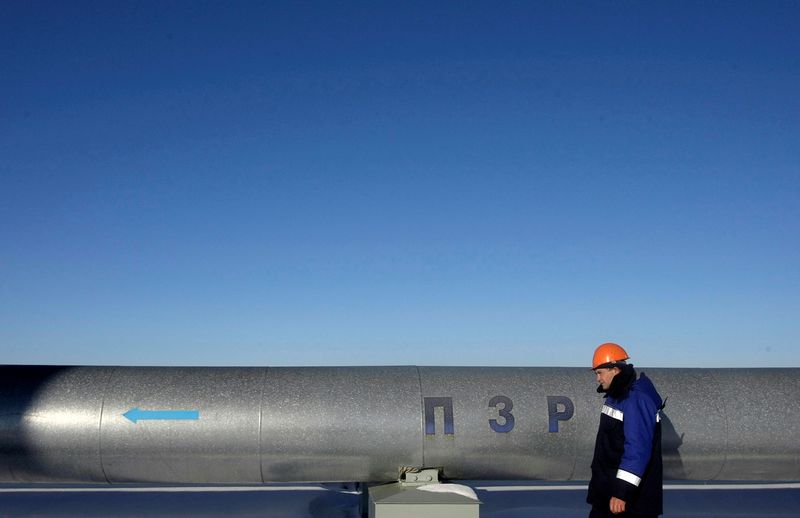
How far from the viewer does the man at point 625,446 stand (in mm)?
3607

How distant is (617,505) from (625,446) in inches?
12.5

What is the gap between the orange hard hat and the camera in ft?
12.7

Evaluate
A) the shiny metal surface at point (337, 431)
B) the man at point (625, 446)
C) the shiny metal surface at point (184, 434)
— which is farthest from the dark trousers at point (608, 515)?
the shiny metal surface at point (184, 434)

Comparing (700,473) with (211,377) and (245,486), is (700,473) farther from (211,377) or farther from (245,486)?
(245,486)

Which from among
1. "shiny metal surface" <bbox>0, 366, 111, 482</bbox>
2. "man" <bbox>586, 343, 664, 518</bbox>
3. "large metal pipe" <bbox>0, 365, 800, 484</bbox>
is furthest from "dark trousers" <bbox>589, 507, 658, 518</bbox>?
"shiny metal surface" <bbox>0, 366, 111, 482</bbox>

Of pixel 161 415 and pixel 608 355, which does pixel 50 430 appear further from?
pixel 608 355

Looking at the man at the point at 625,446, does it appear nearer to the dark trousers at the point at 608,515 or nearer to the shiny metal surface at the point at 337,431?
the dark trousers at the point at 608,515

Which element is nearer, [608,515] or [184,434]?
[608,515]

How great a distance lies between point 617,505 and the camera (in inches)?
141

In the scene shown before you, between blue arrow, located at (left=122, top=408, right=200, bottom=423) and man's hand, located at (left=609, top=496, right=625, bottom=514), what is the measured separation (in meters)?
2.95

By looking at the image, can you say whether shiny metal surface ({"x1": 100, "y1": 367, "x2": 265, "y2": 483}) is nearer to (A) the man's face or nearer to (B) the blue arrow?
(B) the blue arrow

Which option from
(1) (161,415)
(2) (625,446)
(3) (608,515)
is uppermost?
(1) (161,415)

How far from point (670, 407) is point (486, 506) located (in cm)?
200

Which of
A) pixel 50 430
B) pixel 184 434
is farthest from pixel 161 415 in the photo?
pixel 50 430
